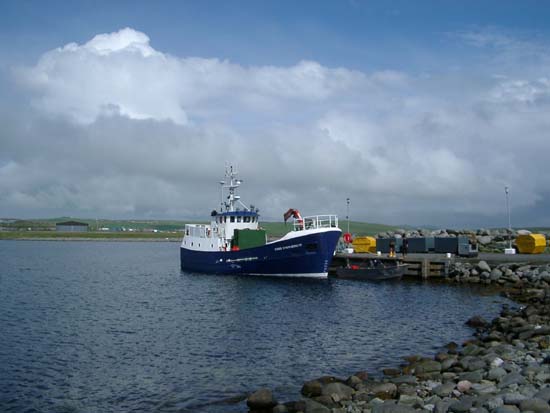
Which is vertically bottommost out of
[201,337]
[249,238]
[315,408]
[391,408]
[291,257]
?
[201,337]

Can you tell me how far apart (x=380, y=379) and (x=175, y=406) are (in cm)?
675

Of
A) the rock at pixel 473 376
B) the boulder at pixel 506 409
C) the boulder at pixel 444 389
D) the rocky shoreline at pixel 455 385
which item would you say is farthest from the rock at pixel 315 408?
the rock at pixel 473 376

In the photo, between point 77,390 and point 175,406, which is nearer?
point 175,406

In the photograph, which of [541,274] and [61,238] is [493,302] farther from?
[61,238]

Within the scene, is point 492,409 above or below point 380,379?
above

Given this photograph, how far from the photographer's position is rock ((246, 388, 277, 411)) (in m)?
15.2

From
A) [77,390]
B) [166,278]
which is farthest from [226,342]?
[166,278]

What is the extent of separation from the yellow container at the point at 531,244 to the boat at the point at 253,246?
57.4 feet

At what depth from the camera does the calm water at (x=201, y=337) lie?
17.3 meters

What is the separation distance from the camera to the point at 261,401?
15.2 meters

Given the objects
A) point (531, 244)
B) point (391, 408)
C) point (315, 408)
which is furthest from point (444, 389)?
point (531, 244)

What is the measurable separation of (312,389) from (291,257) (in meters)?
30.6

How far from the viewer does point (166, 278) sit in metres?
54.0

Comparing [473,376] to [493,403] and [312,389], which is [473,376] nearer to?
[493,403]
